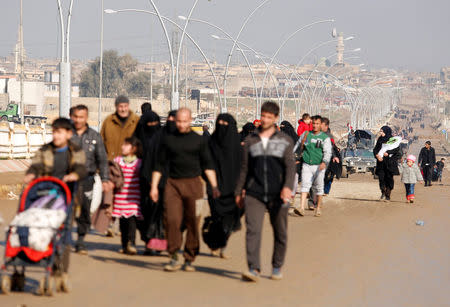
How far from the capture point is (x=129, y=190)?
10109mm

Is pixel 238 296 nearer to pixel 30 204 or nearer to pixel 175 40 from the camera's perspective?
pixel 30 204

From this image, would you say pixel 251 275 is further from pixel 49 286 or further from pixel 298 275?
pixel 49 286

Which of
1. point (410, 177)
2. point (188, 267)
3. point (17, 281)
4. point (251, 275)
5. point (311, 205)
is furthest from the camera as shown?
point (410, 177)

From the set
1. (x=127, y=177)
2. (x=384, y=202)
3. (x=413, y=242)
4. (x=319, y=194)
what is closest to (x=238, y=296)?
(x=127, y=177)

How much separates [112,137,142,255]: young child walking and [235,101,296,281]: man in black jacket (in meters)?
1.55

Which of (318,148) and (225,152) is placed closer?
(225,152)

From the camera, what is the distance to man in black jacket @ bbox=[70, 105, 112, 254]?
9.81m

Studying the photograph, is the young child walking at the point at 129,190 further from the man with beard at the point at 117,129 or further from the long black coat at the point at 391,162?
the long black coat at the point at 391,162

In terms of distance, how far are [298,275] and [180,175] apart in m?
1.60

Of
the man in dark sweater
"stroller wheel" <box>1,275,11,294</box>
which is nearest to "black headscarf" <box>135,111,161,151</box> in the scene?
the man in dark sweater

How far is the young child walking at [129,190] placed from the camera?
1011cm

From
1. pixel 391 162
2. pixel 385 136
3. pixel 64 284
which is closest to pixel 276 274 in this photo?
pixel 64 284

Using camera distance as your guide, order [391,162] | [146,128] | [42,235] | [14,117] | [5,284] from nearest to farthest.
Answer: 1. [42,235]
2. [5,284]
3. [146,128]
4. [391,162]
5. [14,117]

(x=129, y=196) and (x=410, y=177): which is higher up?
(x=129, y=196)
